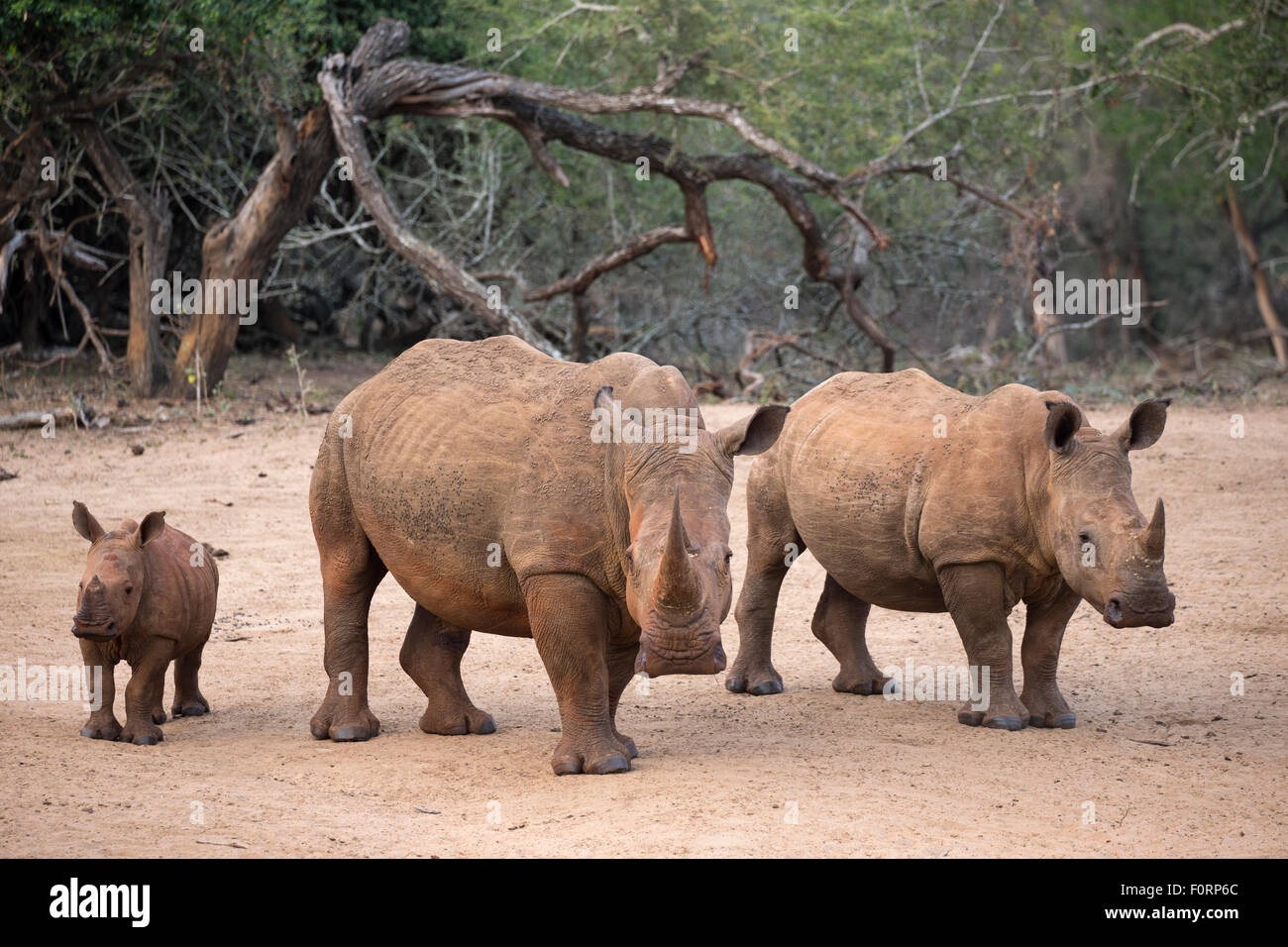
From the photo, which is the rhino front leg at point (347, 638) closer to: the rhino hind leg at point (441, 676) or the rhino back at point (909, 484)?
the rhino hind leg at point (441, 676)

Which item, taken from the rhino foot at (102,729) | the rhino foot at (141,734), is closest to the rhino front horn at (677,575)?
the rhino foot at (141,734)

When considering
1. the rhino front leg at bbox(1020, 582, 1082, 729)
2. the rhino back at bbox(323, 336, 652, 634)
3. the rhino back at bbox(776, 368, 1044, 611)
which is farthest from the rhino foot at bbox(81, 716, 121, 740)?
the rhino front leg at bbox(1020, 582, 1082, 729)

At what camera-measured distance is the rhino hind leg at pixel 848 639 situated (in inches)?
322

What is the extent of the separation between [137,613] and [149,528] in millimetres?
418

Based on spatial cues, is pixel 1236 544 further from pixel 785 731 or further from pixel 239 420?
pixel 239 420

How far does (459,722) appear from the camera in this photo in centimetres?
709

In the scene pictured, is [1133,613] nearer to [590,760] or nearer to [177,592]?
[590,760]

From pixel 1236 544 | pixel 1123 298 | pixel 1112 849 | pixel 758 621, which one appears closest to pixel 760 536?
pixel 758 621

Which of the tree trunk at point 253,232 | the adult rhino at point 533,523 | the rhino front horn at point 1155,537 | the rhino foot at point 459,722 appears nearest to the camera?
the adult rhino at point 533,523

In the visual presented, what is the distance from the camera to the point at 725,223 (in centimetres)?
2078

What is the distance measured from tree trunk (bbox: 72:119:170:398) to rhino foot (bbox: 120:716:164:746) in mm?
10361

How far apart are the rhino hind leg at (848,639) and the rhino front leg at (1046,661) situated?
3.39 feet

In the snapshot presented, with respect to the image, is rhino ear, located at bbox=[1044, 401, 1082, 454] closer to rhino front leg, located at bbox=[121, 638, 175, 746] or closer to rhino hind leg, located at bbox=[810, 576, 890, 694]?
rhino hind leg, located at bbox=[810, 576, 890, 694]

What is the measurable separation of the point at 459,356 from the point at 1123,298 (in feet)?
79.3
